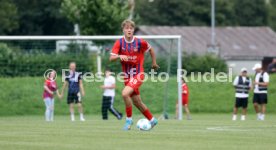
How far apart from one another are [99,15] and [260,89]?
47.2ft

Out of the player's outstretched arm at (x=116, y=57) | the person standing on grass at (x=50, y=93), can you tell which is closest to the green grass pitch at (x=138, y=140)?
the player's outstretched arm at (x=116, y=57)

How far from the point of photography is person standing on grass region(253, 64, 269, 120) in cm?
3081

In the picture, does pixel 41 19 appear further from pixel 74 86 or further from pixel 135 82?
pixel 135 82

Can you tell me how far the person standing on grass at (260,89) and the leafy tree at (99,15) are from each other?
13.6 meters

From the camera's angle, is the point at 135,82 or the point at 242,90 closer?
the point at 135,82

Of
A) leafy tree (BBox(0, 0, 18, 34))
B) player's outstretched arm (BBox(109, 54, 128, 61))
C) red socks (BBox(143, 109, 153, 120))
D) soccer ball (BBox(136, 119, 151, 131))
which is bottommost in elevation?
soccer ball (BBox(136, 119, 151, 131))

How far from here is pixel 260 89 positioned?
1232 inches

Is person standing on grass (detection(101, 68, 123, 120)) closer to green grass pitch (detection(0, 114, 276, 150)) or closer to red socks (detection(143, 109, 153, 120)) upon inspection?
red socks (detection(143, 109, 153, 120))

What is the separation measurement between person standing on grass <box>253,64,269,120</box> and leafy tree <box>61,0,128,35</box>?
13631mm

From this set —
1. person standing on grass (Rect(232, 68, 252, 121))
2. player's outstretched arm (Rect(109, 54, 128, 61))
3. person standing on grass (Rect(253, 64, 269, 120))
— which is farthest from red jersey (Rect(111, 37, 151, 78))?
person standing on grass (Rect(232, 68, 252, 121))

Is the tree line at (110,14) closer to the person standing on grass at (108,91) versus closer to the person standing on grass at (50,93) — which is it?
the person standing on grass at (108,91)

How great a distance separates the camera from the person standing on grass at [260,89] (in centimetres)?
3081

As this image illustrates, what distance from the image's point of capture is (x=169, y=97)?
33.9m

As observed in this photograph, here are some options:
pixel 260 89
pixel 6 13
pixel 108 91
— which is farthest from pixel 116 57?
pixel 6 13
